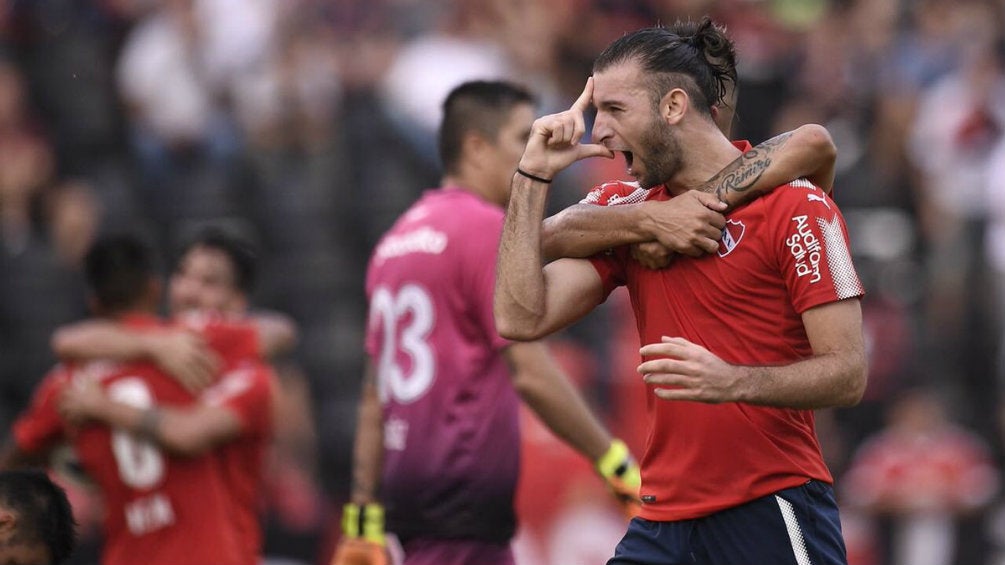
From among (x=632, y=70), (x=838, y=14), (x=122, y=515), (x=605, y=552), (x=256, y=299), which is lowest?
(x=605, y=552)

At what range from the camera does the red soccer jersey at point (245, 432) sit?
23.4 feet

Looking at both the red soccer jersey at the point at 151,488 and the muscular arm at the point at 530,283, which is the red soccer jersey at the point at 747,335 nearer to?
the muscular arm at the point at 530,283

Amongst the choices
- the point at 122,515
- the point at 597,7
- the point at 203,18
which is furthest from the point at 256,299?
the point at 122,515

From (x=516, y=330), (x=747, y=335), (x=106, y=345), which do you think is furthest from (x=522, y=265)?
(x=106, y=345)

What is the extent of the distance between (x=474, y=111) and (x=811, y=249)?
8.42 feet

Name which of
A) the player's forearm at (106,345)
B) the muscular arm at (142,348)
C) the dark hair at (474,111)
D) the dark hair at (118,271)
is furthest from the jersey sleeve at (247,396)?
the dark hair at (474,111)

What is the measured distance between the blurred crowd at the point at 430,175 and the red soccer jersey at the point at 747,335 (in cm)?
596

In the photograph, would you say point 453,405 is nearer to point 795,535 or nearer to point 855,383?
point 795,535

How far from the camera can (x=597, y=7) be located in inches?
527

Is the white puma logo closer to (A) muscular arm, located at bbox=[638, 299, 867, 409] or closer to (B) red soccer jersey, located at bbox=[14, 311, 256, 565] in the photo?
(A) muscular arm, located at bbox=[638, 299, 867, 409]

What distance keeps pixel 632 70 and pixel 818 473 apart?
1364 mm

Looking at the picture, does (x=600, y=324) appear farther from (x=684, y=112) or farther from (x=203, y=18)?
(x=684, y=112)

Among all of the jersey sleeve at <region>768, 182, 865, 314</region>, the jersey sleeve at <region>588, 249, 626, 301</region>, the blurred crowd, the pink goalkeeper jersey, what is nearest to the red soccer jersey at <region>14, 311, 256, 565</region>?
the pink goalkeeper jersey

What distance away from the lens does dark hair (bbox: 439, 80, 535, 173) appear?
22.4ft
